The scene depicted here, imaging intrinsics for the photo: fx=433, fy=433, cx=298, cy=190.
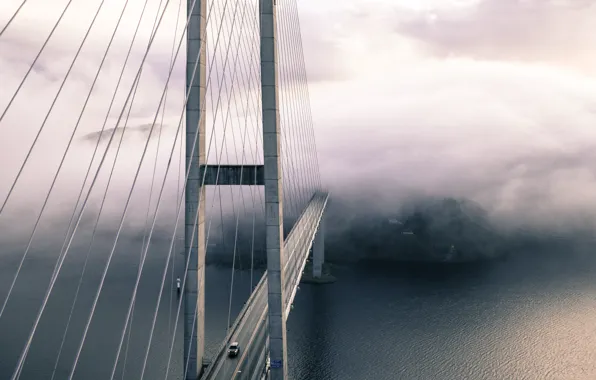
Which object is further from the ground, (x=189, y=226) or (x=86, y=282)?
(x=86, y=282)

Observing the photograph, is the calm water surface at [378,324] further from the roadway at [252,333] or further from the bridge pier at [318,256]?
the roadway at [252,333]

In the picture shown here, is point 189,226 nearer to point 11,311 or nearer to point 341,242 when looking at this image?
point 11,311

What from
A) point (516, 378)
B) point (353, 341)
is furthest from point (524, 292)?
point (353, 341)

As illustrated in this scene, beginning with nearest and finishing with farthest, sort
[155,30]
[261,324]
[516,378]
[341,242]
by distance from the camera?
[155,30] → [261,324] → [516,378] → [341,242]

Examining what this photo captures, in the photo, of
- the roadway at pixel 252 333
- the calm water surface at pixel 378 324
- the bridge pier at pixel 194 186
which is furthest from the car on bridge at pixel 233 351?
the calm water surface at pixel 378 324

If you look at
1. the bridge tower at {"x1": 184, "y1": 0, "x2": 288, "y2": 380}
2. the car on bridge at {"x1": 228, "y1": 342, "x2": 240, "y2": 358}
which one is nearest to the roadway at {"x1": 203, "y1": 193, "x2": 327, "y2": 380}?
the car on bridge at {"x1": 228, "y1": 342, "x2": 240, "y2": 358}

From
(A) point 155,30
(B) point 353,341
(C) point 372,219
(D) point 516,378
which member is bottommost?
(D) point 516,378

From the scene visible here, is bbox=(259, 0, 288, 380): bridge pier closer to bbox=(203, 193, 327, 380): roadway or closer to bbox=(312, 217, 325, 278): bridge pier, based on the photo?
bbox=(203, 193, 327, 380): roadway
